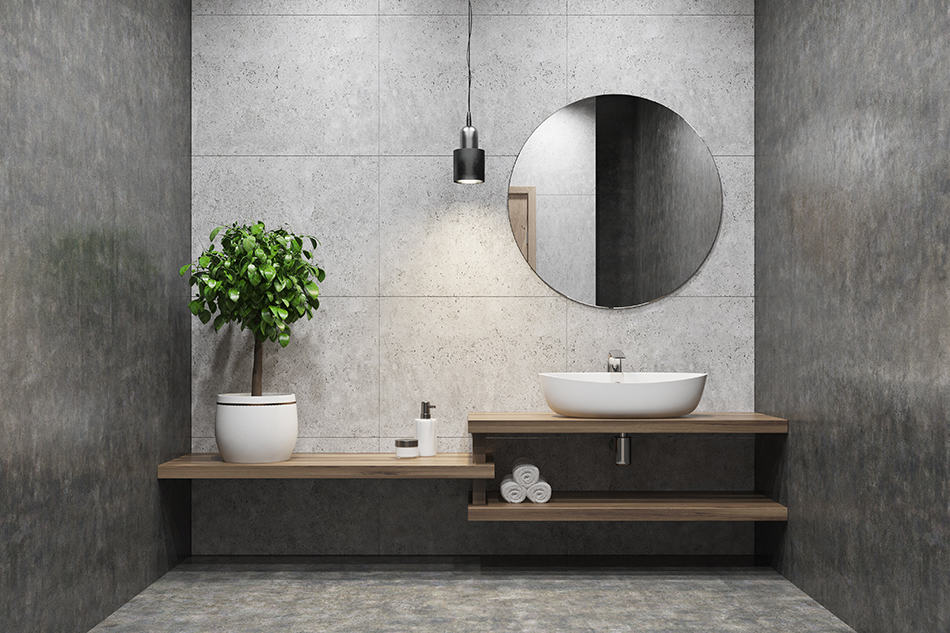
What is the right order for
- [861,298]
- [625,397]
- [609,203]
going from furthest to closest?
[609,203] → [625,397] → [861,298]

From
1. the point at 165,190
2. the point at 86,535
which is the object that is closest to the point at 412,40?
the point at 165,190

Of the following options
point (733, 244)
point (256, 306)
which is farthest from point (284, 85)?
point (733, 244)

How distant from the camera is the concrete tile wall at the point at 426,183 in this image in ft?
11.2

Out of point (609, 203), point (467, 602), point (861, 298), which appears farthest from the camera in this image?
point (609, 203)

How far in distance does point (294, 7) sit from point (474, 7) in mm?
747

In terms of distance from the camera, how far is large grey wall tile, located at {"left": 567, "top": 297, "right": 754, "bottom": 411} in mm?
3410

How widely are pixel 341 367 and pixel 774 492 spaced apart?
1784mm

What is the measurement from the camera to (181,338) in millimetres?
3301

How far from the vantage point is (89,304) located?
250 centimetres

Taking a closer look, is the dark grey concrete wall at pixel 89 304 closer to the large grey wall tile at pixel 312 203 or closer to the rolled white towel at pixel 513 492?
the large grey wall tile at pixel 312 203

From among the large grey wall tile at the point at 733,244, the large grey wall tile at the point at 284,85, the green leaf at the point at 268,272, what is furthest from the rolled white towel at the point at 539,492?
the large grey wall tile at the point at 284,85

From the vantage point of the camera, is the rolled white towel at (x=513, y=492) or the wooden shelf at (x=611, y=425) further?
the rolled white towel at (x=513, y=492)

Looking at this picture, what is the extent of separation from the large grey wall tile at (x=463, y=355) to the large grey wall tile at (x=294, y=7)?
1220 millimetres

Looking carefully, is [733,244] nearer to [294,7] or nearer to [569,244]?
[569,244]
